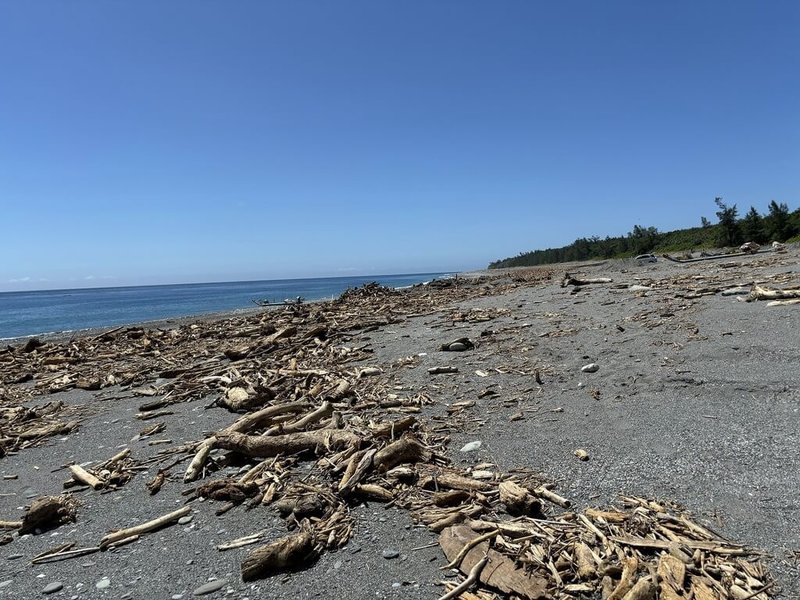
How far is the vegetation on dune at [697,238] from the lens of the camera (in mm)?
55094

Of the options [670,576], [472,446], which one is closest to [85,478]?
[472,446]

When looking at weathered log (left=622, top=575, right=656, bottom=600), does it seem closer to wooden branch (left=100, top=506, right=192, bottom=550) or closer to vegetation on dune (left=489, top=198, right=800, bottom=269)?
wooden branch (left=100, top=506, right=192, bottom=550)

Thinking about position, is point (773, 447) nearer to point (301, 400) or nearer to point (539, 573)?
point (539, 573)

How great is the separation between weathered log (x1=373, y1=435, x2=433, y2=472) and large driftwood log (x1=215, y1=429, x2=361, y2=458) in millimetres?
485

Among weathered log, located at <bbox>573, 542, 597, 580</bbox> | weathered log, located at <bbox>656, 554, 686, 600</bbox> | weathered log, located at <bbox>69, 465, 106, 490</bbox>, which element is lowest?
weathered log, located at <bbox>69, 465, 106, 490</bbox>

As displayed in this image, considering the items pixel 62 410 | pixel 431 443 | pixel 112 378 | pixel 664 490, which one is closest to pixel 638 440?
pixel 664 490

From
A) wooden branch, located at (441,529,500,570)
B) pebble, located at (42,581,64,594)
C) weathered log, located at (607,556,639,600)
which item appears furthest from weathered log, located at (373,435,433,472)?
pebble, located at (42,581,64,594)

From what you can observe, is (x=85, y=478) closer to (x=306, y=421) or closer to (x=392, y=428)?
(x=306, y=421)

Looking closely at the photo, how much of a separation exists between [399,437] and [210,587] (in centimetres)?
255

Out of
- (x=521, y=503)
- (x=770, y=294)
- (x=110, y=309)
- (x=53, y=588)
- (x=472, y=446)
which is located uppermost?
(x=770, y=294)

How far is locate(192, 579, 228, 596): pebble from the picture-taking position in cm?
321

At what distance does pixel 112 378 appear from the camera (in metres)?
10.5

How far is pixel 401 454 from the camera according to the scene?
481 centimetres

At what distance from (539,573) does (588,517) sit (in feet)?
2.65
